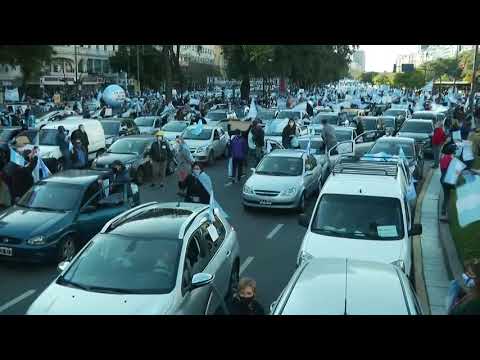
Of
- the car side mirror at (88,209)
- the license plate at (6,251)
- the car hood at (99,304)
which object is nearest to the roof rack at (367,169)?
the car side mirror at (88,209)

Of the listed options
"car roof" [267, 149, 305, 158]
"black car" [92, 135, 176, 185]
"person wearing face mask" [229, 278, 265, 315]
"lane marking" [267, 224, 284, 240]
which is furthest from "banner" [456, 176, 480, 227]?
"black car" [92, 135, 176, 185]

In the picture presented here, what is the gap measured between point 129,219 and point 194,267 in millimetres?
1396

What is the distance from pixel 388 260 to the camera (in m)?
7.99

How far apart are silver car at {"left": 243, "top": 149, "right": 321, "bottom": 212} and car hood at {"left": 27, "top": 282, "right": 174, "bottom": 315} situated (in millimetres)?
8189

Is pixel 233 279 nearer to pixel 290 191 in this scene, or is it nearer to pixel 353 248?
pixel 353 248

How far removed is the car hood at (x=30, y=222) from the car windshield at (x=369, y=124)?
20.2 m

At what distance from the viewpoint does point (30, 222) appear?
9.86m

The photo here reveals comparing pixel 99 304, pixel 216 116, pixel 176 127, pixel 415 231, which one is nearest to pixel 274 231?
pixel 415 231

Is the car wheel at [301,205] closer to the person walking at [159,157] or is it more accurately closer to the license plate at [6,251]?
the person walking at [159,157]

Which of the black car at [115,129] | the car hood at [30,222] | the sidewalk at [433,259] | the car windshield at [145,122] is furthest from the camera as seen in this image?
the car windshield at [145,122]

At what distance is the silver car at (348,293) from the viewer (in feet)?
17.1
